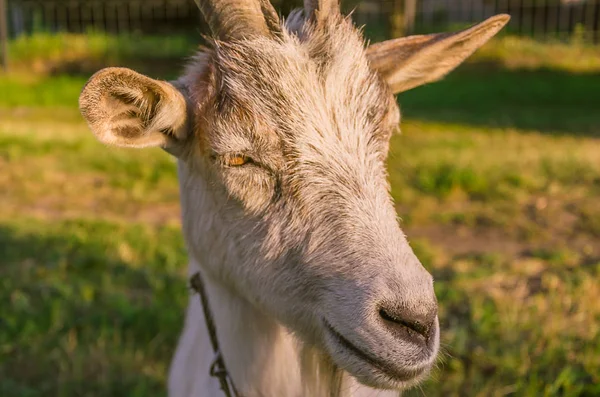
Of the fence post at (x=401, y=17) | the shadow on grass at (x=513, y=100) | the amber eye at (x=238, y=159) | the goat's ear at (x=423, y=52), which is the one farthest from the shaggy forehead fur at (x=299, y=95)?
the fence post at (x=401, y=17)

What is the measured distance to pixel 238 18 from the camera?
8.02ft

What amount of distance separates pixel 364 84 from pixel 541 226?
406 cm

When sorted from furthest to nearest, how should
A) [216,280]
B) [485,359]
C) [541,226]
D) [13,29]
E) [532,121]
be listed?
[13,29] → [532,121] → [541,226] → [485,359] → [216,280]

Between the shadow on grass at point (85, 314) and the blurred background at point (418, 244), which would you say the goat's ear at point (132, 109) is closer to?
the blurred background at point (418, 244)

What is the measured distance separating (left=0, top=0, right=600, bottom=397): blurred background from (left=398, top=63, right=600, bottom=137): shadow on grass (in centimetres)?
7

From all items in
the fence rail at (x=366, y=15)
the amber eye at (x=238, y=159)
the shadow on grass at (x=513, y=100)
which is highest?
the amber eye at (x=238, y=159)

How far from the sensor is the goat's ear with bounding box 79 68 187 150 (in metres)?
2.18

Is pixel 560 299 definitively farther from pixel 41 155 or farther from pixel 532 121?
pixel 532 121

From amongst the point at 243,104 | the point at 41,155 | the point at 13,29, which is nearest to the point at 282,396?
the point at 243,104

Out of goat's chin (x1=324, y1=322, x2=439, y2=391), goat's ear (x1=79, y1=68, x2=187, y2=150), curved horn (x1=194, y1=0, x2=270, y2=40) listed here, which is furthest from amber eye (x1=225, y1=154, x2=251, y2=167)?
goat's chin (x1=324, y1=322, x2=439, y2=391)

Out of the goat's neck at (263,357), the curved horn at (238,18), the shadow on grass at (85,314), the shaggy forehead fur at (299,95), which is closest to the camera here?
the shaggy forehead fur at (299,95)

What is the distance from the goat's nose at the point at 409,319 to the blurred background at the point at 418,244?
83cm

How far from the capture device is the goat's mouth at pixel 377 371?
6.75 feet

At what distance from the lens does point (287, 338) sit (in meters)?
2.62
